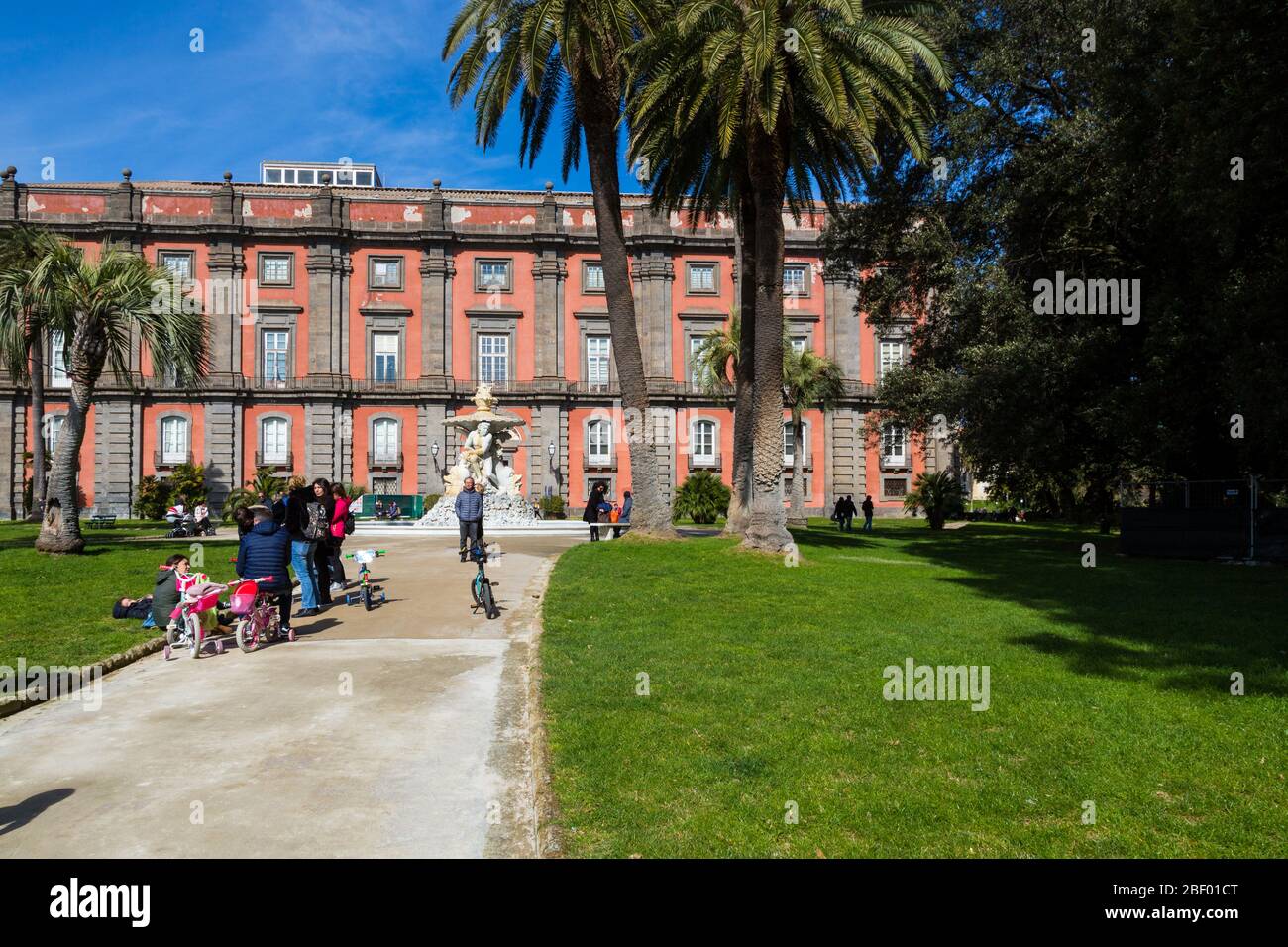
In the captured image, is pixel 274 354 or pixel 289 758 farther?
pixel 274 354

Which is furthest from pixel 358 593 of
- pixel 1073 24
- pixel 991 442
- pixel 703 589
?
pixel 1073 24

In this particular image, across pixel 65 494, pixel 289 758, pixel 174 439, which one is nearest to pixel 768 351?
pixel 289 758

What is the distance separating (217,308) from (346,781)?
46.2 meters

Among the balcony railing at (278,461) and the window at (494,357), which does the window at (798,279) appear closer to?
the window at (494,357)

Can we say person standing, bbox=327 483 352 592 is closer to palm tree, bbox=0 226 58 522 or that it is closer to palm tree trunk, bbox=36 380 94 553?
palm tree trunk, bbox=36 380 94 553

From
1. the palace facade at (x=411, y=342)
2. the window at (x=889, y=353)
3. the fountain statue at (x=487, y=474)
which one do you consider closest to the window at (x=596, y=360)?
the palace facade at (x=411, y=342)

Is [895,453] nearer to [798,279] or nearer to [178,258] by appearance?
[798,279]

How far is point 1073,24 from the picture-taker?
20656 mm

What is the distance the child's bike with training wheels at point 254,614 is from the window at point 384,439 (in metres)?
37.8

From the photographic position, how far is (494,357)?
47531 mm

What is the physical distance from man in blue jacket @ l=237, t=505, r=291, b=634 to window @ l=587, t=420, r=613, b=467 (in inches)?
1473

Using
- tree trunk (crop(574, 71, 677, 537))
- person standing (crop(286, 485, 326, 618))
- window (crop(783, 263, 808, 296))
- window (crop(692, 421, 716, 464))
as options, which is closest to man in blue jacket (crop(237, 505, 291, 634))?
person standing (crop(286, 485, 326, 618))

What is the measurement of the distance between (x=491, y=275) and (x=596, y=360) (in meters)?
7.38

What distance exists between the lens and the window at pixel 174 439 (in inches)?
1745
